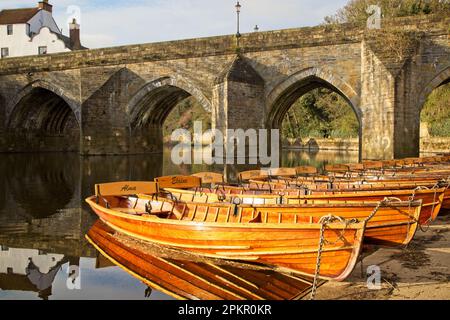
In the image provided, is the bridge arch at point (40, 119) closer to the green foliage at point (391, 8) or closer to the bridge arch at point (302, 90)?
the bridge arch at point (302, 90)

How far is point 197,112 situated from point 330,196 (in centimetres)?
5172

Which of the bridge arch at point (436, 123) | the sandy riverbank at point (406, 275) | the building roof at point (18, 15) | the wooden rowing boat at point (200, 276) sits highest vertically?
the building roof at point (18, 15)

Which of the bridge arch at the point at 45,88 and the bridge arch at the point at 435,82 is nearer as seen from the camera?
the bridge arch at the point at 435,82

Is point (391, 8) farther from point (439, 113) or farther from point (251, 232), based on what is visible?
point (251, 232)

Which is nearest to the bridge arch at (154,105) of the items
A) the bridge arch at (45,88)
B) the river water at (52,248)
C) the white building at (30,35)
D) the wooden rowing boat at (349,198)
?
the bridge arch at (45,88)

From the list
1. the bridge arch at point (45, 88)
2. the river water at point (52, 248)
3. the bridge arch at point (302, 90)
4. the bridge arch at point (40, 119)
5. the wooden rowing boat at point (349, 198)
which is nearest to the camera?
the river water at point (52, 248)

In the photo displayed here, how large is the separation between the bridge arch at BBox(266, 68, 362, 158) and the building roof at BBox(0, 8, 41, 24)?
1257 inches

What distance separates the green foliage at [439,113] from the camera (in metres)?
33.8

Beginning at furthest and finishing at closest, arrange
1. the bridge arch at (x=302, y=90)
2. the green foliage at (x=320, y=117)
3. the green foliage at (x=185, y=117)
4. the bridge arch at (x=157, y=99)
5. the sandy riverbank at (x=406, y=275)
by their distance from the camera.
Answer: the green foliage at (x=185, y=117) → the green foliage at (x=320, y=117) → the bridge arch at (x=157, y=99) → the bridge arch at (x=302, y=90) → the sandy riverbank at (x=406, y=275)

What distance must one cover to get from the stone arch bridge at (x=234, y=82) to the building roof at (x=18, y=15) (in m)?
16.4

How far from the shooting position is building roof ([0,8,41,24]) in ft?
150

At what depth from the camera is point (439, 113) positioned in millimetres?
34531
